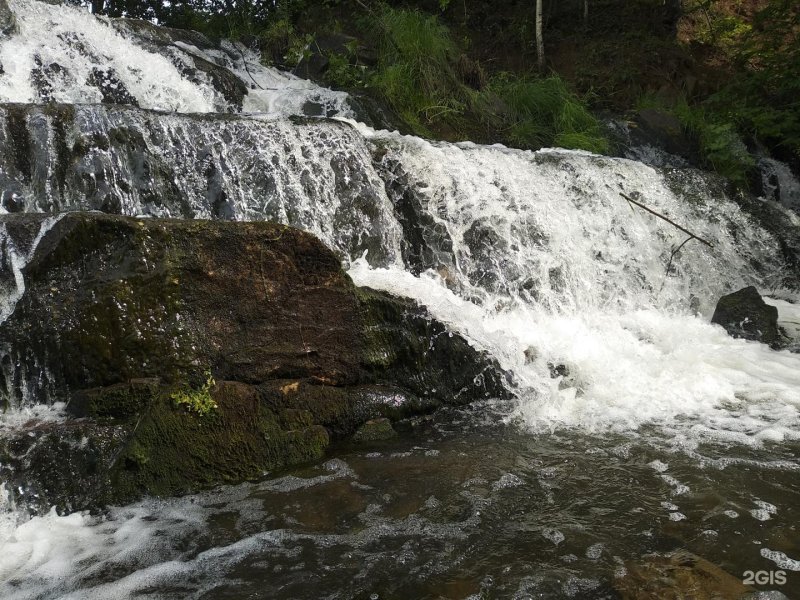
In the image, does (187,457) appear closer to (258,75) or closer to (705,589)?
(705,589)

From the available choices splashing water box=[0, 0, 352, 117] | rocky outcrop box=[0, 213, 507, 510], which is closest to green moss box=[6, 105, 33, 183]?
rocky outcrop box=[0, 213, 507, 510]

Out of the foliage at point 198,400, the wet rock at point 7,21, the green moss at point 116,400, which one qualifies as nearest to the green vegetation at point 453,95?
the wet rock at point 7,21

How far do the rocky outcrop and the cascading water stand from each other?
0.69 ft

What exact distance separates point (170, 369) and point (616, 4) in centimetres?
1324

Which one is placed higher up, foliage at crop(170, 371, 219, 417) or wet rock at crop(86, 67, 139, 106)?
wet rock at crop(86, 67, 139, 106)

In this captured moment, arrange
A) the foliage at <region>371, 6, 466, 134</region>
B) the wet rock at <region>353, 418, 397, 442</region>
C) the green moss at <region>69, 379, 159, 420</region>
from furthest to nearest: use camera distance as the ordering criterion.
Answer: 1. the foliage at <region>371, 6, 466, 134</region>
2. the wet rock at <region>353, 418, 397, 442</region>
3. the green moss at <region>69, 379, 159, 420</region>

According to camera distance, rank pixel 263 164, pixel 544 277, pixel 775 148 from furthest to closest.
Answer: pixel 775 148
pixel 544 277
pixel 263 164

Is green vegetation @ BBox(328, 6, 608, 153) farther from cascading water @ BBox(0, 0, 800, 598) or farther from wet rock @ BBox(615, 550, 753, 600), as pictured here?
wet rock @ BBox(615, 550, 753, 600)

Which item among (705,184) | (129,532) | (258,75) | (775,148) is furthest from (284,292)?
(775,148)

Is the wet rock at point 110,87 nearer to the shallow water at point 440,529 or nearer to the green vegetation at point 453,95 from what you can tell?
the green vegetation at point 453,95

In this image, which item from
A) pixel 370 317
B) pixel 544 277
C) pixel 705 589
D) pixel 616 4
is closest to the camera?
pixel 705 589

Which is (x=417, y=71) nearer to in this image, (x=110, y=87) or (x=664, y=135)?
(x=664, y=135)

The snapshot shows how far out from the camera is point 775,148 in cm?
1095

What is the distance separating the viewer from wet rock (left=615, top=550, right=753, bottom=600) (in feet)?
7.80
